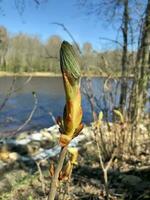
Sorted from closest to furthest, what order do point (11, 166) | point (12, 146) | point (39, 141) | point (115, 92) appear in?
point (115, 92)
point (11, 166)
point (12, 146)
point (39, 141)

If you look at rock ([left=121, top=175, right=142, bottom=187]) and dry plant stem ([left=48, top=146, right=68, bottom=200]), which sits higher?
dry plant stem ([left=48, top=146, right=68, bottom=200])

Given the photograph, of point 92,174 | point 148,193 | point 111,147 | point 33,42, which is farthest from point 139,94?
point 33,42

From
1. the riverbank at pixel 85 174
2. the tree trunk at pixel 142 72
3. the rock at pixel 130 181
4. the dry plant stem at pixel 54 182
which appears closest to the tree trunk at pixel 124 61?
the tree trunk at pixel 142 72

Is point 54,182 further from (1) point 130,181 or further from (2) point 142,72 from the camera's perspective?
(2) point 142,72

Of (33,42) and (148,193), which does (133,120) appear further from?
(33,42)

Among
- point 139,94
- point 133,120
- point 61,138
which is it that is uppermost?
point 61,138

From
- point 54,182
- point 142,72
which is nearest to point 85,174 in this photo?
point 142,72

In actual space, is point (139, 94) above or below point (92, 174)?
above

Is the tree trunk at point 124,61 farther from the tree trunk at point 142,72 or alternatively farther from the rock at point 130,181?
the rock at point 130,181

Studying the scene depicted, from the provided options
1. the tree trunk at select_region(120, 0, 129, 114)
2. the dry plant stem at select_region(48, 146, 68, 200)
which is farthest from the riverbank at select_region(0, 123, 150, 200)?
the dry plant stem at select_region(48, 146, 68, 200)

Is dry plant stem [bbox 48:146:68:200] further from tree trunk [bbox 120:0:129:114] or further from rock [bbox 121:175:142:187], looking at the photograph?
tree trunk [bbox 120:0:129:114]

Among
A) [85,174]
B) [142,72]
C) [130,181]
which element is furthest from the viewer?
[142,72]
